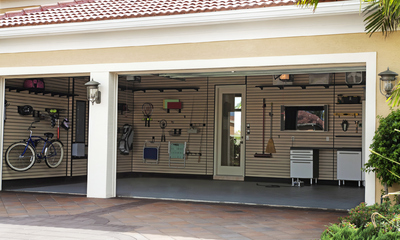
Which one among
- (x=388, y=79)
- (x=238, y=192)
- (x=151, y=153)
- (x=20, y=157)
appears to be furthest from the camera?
(x=151, y=153)

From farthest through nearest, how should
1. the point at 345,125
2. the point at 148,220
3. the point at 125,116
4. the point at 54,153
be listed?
the point at 125,116 → the point at 345,125 → the point at 54,153 → the point at 148,220

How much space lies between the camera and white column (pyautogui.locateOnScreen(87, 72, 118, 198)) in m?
8.41

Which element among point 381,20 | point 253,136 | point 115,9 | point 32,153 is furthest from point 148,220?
point 253,136

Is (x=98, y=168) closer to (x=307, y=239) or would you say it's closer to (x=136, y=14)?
(x=136, y=14)

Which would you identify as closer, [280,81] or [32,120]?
[32,120]

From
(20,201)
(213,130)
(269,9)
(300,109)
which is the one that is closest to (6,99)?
(20,201)

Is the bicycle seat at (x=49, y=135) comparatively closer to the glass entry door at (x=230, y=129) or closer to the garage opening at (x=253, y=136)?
the garage opening at (x=253, y=136)

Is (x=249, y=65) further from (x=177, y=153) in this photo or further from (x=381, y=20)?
(x=177, y=153)

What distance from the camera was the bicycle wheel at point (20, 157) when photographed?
1015cm

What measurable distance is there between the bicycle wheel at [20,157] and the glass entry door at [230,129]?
5059mm

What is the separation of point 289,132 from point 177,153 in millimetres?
3287

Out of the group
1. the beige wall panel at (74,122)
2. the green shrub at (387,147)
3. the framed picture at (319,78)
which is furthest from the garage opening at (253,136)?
the green shrub at (387,147)

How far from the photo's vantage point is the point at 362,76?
379 inches

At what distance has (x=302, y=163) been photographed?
11.5 m
